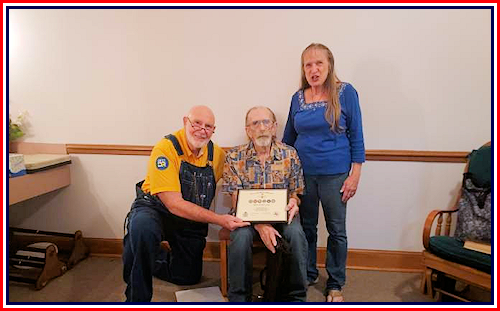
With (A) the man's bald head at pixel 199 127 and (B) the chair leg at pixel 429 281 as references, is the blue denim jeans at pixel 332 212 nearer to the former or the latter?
(B) the chair leg at pixel 429 281

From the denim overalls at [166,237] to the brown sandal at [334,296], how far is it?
2.67ft

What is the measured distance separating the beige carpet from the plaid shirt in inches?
27.4

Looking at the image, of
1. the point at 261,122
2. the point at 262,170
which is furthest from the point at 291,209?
the point at 261,122

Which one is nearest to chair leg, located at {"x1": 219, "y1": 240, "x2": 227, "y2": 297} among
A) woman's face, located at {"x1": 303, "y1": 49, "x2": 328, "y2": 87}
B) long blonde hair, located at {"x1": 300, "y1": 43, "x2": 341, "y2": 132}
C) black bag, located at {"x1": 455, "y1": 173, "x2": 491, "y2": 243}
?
long blonde hair, located at {"x1": 300, "y1": 43, "x2": 341, "y2": 132}

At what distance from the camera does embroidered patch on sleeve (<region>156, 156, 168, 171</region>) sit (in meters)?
1.99

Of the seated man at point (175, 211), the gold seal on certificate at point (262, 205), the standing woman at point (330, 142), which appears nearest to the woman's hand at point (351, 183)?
the standing woman at point (330, 142)

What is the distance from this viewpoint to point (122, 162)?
2684mm

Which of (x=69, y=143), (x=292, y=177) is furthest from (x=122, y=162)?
(x=292, y=177)

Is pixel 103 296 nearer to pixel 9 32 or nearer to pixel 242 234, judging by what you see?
pixel 242 234

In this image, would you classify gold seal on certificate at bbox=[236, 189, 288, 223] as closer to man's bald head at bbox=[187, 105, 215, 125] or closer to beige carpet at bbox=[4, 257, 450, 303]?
man's bald head at bbox=[187, 105, 215, 125]

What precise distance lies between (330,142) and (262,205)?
52cm

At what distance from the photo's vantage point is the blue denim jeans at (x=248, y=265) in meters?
1.88

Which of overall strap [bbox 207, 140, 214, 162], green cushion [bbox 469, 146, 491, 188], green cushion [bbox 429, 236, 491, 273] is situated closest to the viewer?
green cushion [bbox 429, 236, 491, 273]

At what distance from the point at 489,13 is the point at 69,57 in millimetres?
2802
